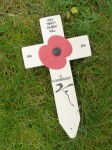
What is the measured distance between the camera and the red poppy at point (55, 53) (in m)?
1.94

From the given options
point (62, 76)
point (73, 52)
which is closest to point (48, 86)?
point (62, 76)

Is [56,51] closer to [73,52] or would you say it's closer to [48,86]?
[73,52]

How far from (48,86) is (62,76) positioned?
121mm

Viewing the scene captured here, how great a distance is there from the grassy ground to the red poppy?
0.31 feet

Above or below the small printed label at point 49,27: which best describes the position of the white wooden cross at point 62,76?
below

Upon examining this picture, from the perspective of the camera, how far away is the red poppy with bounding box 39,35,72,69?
6.35ft

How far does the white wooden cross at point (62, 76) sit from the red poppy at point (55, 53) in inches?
0.7

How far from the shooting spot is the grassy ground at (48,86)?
6.53 feet

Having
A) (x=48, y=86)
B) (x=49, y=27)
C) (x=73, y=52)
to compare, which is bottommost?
(x=48, y=86)

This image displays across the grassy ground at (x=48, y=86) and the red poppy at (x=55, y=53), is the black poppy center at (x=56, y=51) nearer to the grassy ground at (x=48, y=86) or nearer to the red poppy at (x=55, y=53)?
the red poppy at (x=55, y=53)

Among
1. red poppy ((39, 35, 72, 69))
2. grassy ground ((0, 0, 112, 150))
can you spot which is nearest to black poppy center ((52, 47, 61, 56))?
red poppy ((39, 35, 72, 69))

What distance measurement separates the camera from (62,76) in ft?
6.36

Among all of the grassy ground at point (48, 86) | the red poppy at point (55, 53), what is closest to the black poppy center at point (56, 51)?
the red poppy at point (55, 53)

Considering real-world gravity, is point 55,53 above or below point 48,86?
above
